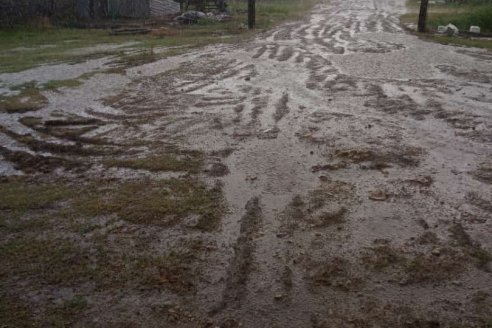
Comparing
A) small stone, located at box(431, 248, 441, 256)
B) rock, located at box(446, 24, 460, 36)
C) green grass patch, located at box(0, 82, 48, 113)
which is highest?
rock, located at box(446, 24, 460, 36)

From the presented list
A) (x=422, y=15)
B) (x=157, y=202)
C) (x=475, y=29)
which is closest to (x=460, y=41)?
(x=475, y=29)

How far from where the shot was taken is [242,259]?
403cm

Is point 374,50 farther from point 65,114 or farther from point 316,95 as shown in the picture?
point 65,114

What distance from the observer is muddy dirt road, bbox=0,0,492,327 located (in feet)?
11.5

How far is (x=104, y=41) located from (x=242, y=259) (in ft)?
48.9

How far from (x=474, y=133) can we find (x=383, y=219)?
310 centimetres

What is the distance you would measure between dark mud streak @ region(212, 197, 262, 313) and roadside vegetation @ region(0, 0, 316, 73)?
9.13 metres

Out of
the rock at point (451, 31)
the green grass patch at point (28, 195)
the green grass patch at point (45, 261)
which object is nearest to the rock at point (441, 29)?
the rock at point (451, 31)

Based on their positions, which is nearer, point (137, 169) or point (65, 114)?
point (137, 169)

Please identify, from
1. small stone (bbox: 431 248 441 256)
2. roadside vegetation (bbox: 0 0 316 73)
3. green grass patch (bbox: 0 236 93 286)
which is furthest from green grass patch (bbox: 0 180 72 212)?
roadside vegetation (bbox: 0 0 316 73)

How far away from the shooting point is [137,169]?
19.2 feet

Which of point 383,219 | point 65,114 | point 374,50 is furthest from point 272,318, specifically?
point 374,50

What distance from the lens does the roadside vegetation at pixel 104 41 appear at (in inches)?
536

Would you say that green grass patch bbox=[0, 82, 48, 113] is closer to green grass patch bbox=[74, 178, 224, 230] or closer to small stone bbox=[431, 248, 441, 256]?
green grass patch bbox=[74, 178, 224, 230]
